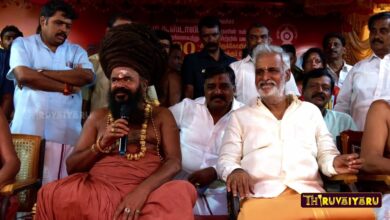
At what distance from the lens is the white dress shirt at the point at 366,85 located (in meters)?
4.37

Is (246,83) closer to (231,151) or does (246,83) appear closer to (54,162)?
(231,151)

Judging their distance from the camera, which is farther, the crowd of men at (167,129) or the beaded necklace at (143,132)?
the beaded necklace at (143,132)

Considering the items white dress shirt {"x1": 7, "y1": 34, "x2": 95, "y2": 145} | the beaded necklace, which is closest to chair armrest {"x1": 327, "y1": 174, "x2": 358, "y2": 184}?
the beaded necklace

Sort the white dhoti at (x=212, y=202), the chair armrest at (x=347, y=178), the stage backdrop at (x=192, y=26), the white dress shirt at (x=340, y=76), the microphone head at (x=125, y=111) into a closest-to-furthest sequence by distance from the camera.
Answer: the microphone head at (x=125, y=111), the chair armrest at (x=347, y=178), the white dhoti at (x=212, y=202), the white dress shirt at (x=340, y=76), the stage backdrop at (x=192, y=26)

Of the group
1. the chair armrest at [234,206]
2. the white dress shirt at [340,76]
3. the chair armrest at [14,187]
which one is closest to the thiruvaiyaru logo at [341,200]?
the chair armrest at [234,206]

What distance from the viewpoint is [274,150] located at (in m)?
3.11

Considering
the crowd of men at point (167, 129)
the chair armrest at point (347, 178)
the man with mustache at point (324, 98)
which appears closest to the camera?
the crowd of men at point (167, 129)

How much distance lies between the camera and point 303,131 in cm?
318

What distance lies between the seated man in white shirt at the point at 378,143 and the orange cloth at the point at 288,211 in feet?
1.40

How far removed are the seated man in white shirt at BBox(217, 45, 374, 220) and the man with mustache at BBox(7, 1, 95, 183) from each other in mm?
1348

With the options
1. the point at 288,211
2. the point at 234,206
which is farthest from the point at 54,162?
the point at 288,211

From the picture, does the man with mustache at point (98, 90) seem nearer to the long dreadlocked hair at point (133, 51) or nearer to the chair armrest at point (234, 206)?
the long dreadlocked hair at point (133, 51)

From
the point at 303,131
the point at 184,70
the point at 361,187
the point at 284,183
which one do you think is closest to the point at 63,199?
the point at 284,183

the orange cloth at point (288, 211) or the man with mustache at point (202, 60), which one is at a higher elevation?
the man with mustache at point (202, 60)
